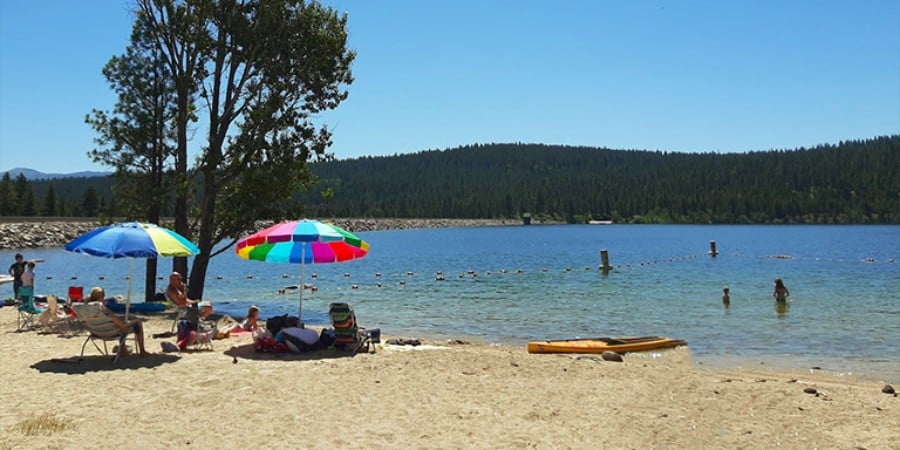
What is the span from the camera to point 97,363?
11758mm

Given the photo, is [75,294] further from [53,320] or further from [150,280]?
[150,280]

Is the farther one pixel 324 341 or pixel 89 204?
pixel 89 204

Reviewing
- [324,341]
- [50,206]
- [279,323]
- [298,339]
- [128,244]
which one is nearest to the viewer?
[128,244]

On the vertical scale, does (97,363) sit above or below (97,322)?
below

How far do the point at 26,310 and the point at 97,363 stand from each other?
26.6ft

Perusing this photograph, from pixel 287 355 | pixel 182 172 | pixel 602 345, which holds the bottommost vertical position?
pixel 602 345

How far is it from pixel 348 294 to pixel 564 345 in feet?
58.6

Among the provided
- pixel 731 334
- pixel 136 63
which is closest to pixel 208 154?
pixel 136 63

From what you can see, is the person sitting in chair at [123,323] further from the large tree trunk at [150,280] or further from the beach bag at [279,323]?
the large tree trunk at [150,280]

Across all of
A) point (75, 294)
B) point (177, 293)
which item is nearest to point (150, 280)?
point (75, 294)

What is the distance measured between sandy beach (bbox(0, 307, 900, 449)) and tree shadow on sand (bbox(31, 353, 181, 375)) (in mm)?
48

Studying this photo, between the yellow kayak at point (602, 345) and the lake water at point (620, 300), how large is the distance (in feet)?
4.05

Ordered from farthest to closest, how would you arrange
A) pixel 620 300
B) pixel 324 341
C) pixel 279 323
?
1. pixel 620 300
2. pixel 279 323
3. pixel 324 341

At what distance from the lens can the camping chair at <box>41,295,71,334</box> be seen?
15844mm
